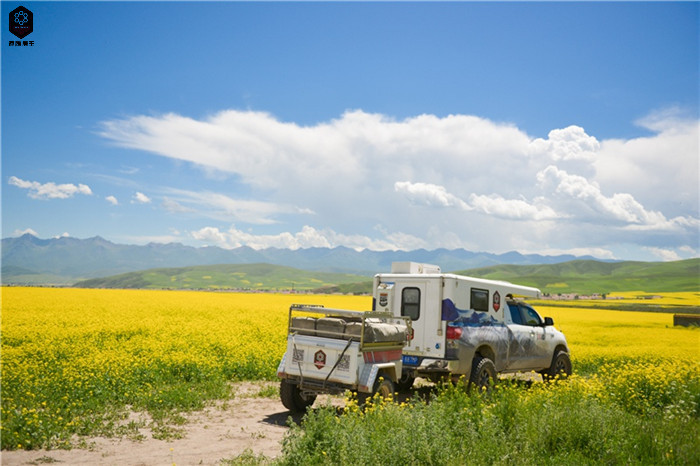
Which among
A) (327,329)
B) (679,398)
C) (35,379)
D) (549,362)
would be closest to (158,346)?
(35,379)

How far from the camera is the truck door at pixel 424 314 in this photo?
12203mm

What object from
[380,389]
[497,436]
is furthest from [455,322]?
[497,436]

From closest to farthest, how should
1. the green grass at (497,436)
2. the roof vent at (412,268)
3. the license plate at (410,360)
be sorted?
the green grass at (497,436) → the license plate at (410,360) → the roof vent at (412,268)

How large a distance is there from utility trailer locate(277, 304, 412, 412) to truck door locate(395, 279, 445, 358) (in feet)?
3.09

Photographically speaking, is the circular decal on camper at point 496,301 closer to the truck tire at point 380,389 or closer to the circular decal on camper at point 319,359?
the truck tire at point 380,389

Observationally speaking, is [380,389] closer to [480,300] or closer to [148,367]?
[480,300]

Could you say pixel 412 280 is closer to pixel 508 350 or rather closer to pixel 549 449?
pixel 508 350

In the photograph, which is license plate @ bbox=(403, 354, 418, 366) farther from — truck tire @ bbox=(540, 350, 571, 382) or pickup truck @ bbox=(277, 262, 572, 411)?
truck tire @ bbox=(540, 350, 571, 382)

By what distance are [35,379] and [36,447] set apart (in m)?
4.38

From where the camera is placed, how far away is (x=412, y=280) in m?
12.9

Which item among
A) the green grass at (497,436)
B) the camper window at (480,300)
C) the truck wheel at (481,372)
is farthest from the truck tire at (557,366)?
the green grass at (497,436)

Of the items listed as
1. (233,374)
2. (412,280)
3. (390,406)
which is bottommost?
(233,374)

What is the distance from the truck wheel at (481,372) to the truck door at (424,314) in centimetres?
94

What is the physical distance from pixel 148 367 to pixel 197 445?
19.5 ft
